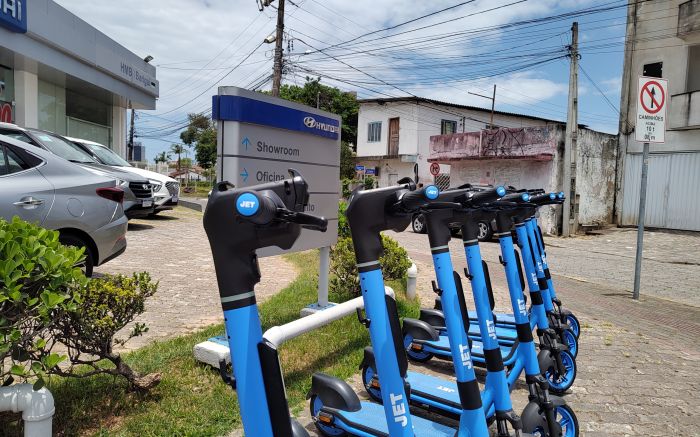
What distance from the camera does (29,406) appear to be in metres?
2.18

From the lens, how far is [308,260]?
10.0 meters

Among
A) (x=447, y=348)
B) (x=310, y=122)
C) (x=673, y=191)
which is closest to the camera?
(x=447, y=348)

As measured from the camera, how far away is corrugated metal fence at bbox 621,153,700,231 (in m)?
18.2

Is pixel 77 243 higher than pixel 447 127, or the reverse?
pixel 447 127

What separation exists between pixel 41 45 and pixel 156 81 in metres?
7.86

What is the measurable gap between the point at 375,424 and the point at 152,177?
11.0m

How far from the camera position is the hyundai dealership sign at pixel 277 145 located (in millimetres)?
3689

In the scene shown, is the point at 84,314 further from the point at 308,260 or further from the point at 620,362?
the point at 308,260

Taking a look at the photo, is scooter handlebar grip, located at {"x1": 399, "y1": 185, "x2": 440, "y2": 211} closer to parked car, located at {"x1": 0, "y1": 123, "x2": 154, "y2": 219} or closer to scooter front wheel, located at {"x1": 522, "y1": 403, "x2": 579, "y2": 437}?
scooter front wheel, located at {"x1": 522, "y1": 403, "x2": 579, "y2": 437}

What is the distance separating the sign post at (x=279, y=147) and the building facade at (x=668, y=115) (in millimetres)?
17226

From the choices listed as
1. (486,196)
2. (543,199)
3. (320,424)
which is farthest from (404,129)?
(486,196)

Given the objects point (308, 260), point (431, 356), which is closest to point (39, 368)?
point (431, 356)

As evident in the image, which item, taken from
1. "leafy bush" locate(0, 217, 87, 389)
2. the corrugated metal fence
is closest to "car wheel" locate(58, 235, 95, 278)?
"leafy bush" locate(0, 217, 87, 389)

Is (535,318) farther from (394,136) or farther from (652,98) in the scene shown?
(394,136)
